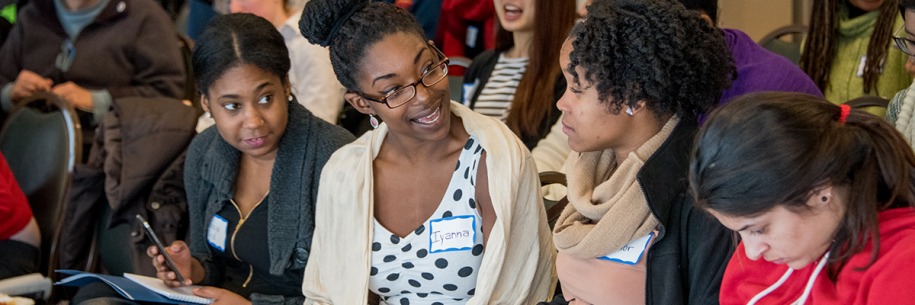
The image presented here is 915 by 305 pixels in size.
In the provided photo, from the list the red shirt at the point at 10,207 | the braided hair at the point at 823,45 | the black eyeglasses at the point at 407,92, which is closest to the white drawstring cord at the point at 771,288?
the black eyeglasses at the point at 407,92

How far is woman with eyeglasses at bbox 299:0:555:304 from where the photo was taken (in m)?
1.51

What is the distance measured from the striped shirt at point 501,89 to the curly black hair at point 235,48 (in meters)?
0.89

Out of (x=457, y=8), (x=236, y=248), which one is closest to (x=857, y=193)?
(x=236, y=248)

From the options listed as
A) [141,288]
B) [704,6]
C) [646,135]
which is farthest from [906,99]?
[141,288]

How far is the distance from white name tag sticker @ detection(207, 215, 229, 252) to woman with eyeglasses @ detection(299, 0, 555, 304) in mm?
422

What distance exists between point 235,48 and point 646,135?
1187 millimetres

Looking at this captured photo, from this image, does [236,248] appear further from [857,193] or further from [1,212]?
[857,193]

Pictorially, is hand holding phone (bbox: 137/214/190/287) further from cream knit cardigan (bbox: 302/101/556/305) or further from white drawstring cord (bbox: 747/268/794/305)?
white drawstring cord (bbox: 747/268/794/305)

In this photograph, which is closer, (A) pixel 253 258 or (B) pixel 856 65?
(A) pixel 253 258

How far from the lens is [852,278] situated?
3.12ft

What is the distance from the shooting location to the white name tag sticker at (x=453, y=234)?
1585 millimetres

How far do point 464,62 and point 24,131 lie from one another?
1.86m

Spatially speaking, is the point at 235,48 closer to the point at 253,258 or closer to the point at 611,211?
the point at 253,258

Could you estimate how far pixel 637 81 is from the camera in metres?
1.17
